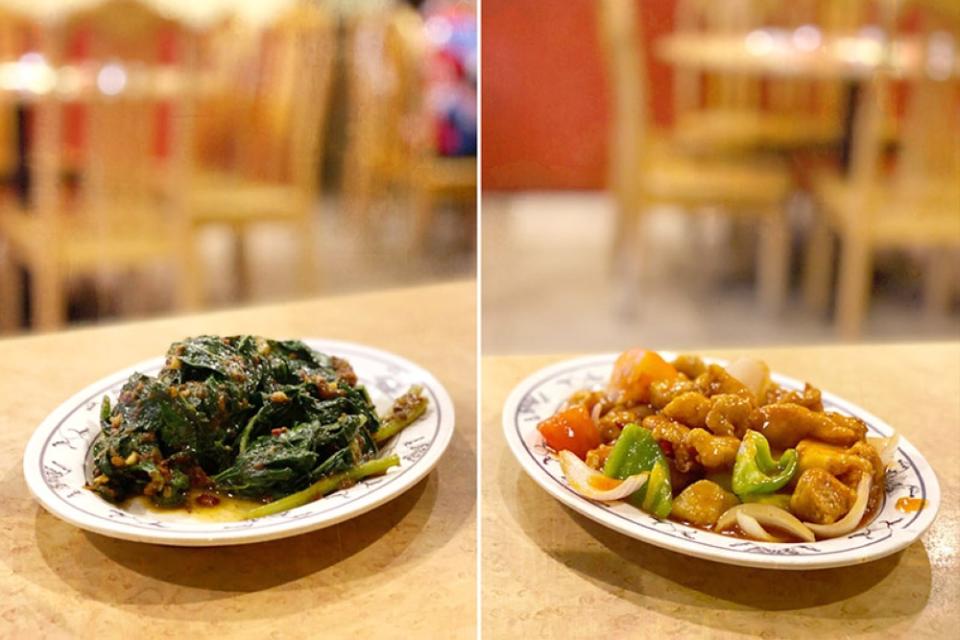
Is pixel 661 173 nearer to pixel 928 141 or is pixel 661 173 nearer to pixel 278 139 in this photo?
pixel 928 141

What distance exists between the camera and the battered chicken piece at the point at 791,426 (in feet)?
2.48

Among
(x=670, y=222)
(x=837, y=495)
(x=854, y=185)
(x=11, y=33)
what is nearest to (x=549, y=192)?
(x=670, y=222)

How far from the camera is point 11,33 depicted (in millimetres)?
2938

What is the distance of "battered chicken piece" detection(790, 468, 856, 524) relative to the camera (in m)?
0.69

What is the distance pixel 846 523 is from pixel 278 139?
262 centimetres

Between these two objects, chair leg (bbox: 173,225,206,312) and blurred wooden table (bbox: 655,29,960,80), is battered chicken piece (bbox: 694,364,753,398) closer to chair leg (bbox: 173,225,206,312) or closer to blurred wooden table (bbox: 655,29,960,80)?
chair leg (bbox: 173,225,206,312)

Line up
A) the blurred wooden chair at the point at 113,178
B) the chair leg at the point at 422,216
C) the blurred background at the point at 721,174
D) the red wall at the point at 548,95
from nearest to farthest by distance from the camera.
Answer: the blurred wooden chair at the point at 113,178
the blurred background at the point at 721,174
the chair leg at the point at 422,216
the red wall at the point at 548,95

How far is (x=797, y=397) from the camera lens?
814mm

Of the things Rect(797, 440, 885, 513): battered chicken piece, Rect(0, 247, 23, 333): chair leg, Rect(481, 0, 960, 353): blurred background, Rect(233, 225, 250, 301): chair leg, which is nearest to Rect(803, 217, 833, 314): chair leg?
Rect(481, 0, 960, 353): blurred background

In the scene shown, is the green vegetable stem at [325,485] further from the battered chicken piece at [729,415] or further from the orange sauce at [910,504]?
the orange sauce at [910,504]

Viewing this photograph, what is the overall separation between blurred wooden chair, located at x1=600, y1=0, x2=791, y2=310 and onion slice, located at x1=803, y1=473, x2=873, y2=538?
2.15m

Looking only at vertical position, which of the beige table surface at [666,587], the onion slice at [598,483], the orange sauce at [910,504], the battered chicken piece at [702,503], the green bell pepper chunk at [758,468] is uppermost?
the green bell pepper chunk at [758,468]

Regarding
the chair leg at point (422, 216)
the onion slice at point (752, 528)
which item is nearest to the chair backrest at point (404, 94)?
the chair leg at point (422, 216)

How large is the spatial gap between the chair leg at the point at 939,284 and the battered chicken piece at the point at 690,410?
258 cm
